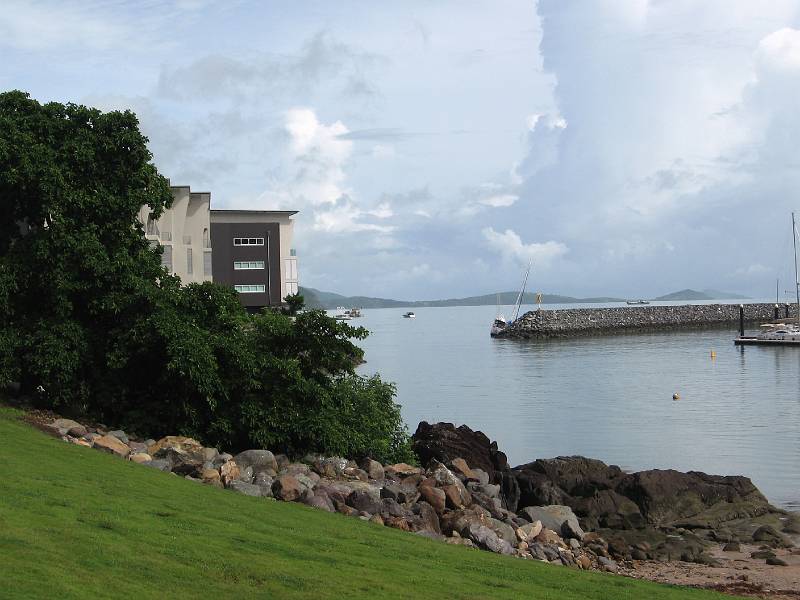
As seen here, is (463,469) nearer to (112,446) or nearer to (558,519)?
(558,519)

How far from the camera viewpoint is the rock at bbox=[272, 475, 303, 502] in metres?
19.5

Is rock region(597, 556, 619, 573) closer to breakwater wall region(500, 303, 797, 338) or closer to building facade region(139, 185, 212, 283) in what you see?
building facade region(139, 185, 212, 283)

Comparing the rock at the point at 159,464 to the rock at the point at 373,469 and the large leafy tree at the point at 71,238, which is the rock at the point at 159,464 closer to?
the large leafy tree at the point at 71,238

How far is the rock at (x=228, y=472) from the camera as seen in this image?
66.1 feet

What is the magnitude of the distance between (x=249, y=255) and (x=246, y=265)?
1.05m

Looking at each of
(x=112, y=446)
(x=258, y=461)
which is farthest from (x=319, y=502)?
(x=112, y=446)

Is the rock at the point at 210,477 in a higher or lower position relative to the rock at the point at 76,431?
lower

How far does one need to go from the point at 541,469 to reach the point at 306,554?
17878 mm

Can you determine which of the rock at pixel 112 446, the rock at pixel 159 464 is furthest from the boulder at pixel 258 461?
the rock at pixel 112 446

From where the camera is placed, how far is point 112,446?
21.6 meters

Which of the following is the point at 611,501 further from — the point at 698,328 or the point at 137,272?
the point at 698,328

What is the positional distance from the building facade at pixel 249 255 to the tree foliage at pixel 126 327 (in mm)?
61843

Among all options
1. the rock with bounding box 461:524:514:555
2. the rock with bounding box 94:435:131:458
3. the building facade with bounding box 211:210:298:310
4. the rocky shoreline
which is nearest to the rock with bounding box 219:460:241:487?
the rocky shoreline

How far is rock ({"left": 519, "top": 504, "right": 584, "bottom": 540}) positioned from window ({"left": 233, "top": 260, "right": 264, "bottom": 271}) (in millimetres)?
69781
